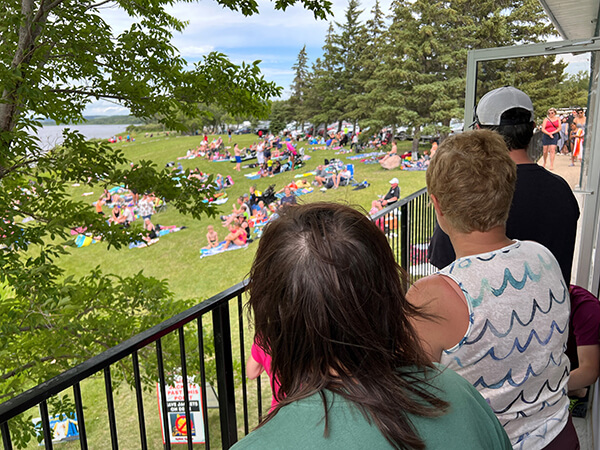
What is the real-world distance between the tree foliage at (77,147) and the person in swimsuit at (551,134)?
7.51ft

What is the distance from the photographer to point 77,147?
4.39 metres

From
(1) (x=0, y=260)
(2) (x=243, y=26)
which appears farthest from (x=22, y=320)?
(2) (x=243, y=26)

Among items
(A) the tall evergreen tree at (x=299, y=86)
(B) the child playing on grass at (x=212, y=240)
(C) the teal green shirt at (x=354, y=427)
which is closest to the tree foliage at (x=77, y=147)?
(C) the teal green shirt at (x=354, y=427)

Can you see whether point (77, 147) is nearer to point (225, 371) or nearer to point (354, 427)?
point (225, 371)

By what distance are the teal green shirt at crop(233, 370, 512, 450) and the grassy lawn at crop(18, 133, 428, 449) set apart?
35.4 ft

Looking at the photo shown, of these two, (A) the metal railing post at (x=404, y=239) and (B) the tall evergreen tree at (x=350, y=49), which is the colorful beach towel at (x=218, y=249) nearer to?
(B) the tall evergreen tree at (x=350, y=49)

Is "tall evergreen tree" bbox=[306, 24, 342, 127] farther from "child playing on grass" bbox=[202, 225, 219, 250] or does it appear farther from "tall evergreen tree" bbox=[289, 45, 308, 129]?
"child playing on grass" bbox=[202, 225, 219, 250]

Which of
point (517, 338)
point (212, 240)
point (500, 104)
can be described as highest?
point (500, 104)

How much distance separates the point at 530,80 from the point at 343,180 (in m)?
22.5

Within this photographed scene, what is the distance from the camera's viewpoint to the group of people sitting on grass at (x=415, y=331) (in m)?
0.53

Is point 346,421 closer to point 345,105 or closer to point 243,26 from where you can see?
point 345,105

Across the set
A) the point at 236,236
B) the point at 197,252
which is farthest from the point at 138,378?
the point at 197,252

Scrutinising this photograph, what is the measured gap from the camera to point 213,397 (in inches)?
365

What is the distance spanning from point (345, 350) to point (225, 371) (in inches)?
38.8
